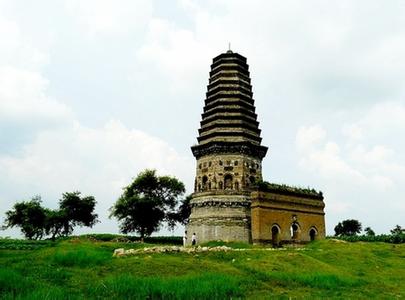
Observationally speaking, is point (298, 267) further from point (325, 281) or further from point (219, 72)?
point (219, 72)

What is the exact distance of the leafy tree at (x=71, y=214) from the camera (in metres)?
52.4

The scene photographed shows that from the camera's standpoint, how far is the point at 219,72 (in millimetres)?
43406

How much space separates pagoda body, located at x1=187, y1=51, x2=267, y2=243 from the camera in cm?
3697

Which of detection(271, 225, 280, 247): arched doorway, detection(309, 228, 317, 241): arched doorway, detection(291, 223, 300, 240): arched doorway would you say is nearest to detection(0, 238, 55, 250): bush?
detection(271, 225, 280, 247): arched doorway

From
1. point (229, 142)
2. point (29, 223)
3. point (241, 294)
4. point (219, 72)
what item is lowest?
point (241, 294)

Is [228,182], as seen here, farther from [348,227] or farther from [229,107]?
[348,227]

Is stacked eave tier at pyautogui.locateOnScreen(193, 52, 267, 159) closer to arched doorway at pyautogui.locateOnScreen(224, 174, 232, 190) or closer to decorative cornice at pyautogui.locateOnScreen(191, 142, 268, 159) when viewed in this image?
decorative cornice at pyautogui.locateOnScreen(191, 142, 268, 159)

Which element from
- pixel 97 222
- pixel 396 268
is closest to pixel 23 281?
pixel 396 268

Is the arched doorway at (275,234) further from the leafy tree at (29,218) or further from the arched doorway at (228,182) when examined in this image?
the leafy tree at (29,218)

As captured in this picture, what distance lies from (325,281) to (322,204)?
26553mm

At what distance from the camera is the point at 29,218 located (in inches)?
2104

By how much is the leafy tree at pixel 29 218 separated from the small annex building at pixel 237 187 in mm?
23975

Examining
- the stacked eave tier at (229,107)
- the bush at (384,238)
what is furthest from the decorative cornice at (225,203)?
the bush at (384,238)

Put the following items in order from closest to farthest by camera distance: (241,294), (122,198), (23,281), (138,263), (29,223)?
1. (23,281)
2. (241,294)
3. (138,263)
4. (122,198)
5. (29,223)
